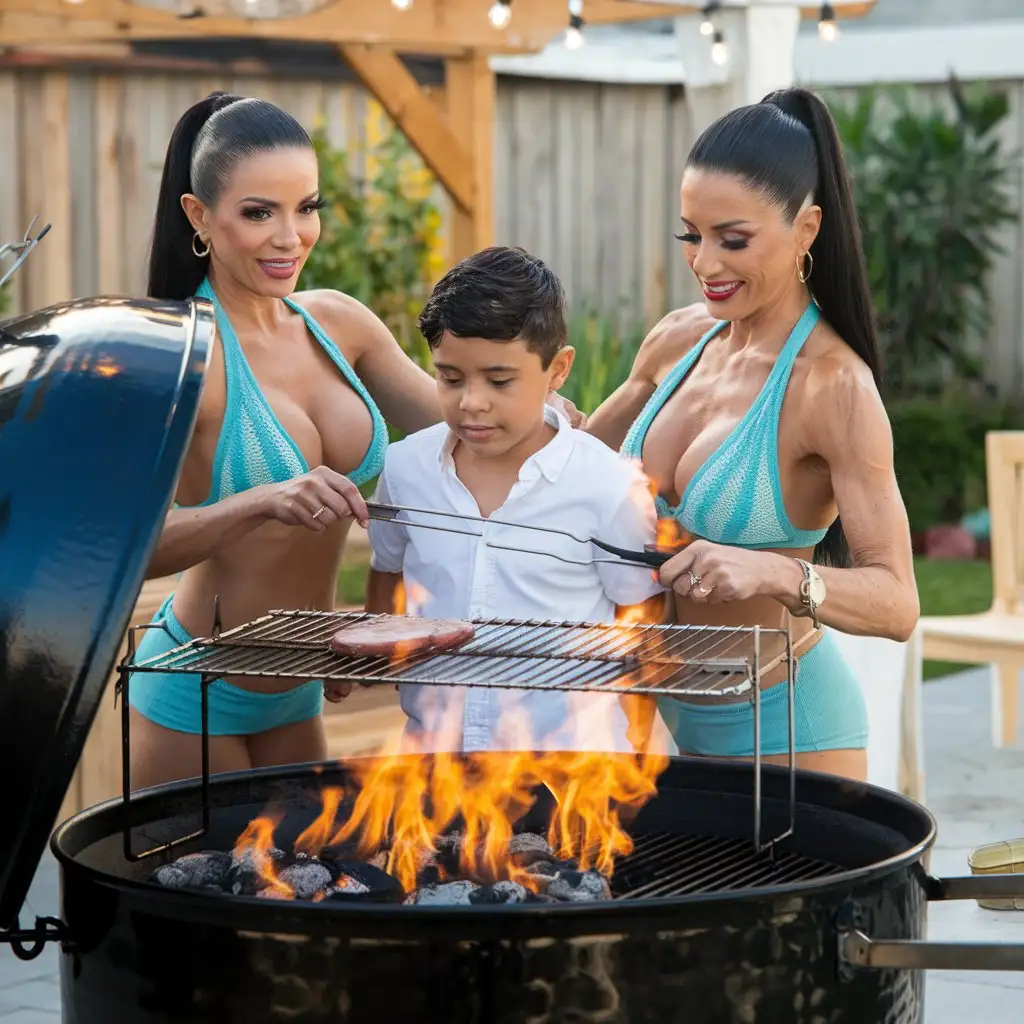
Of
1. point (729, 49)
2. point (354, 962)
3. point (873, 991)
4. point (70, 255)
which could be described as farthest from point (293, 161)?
point (70, 255)

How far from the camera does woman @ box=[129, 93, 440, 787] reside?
2.72 metres

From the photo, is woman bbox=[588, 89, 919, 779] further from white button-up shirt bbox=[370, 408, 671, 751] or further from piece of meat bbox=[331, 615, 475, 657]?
piece of meat bbox=[331, 615, 475, 657]

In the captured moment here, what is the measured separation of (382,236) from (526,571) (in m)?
6.49

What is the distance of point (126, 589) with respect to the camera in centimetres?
187

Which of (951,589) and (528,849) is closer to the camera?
(528,849)

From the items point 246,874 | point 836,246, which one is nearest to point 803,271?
point 836,246

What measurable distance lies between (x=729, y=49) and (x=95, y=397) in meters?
5.98

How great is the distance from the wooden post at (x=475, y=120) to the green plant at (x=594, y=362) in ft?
2.49

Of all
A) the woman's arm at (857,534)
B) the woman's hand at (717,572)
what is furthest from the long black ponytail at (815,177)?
the woman's hand at (717,572)

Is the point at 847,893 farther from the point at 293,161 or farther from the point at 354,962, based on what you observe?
the point at 293,161

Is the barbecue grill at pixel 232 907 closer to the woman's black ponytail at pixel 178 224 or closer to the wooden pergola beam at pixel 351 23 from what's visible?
the woman's black ponytail at pixel 178 224

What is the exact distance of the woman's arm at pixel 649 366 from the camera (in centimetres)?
309

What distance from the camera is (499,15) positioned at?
7320 mm

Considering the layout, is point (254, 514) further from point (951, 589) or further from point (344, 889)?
point (951, 589)
